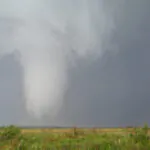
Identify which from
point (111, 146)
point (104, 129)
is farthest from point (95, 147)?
point (104, 129)

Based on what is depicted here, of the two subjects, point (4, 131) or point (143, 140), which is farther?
point (4, 131)

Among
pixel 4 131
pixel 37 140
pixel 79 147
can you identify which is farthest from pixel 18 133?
pixel 79 147

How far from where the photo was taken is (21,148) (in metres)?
29.4

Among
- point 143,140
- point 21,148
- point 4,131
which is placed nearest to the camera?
point 21,148

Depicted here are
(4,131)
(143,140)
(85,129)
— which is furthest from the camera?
(85,129)

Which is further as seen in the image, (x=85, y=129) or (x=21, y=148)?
(x=85, y=129)

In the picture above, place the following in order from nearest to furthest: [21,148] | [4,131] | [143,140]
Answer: [21,148] < [143,140] < [4,131]

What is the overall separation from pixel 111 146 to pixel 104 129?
52.0 ft

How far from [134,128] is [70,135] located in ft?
25.1

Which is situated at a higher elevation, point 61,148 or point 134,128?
point 134,128

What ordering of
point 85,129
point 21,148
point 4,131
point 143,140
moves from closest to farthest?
point 21,148
point 143,140
point 4,131
point 85,129

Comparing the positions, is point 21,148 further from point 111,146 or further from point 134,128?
point 134,128

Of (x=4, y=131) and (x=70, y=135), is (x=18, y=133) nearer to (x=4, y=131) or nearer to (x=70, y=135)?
(x=4, y=131)

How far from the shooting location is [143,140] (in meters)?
33.3
